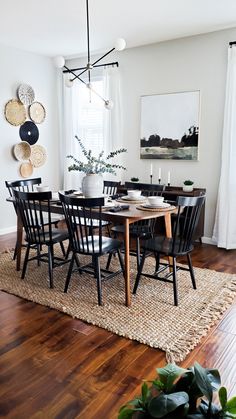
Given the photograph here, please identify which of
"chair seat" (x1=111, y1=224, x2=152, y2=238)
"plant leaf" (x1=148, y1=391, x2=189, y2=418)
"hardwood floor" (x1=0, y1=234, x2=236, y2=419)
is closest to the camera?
"plant leaf" (x1=148, y1=391, x2=189, y2=418)

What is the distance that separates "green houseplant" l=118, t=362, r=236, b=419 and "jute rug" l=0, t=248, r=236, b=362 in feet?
3.21

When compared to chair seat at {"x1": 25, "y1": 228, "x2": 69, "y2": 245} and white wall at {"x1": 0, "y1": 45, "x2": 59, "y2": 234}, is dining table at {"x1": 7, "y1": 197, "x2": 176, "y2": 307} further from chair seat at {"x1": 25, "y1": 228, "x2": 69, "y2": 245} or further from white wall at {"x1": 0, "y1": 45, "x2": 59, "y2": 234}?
white wall at {"x1": 0, "y1": 45, "x2": 59, "y2": 234}

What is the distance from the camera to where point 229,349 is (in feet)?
7.07

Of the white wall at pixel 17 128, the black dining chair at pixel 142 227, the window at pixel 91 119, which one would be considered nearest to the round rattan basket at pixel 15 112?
the white wall at pixel 17 128

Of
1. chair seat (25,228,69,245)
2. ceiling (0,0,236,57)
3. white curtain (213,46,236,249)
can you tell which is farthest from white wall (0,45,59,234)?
white curtain (213,46,236,249)

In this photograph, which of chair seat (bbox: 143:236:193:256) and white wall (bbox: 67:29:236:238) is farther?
white wall (bbox: 67:29:236:238)

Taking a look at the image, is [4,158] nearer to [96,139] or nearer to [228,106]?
[96,139]

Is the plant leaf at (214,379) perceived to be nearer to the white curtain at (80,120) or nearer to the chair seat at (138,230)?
the chair seat at (138,230)

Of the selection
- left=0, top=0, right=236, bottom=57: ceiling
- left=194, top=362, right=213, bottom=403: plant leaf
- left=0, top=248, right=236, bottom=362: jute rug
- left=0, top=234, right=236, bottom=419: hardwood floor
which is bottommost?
left=0, top=234, right=236, bottom=419: hardwood floor

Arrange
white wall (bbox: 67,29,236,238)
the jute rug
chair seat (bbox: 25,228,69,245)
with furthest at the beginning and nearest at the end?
1. white wall (bbox: 67,29,236,238)
2. chair seat (bbox: 25,228,69,245)
3. the jute rug

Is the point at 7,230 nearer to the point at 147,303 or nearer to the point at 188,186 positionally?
the point at 188,186

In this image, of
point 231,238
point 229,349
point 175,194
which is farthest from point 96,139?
point 229,349

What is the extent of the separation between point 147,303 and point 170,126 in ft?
9.19

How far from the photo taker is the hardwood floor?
1688 millimetres
